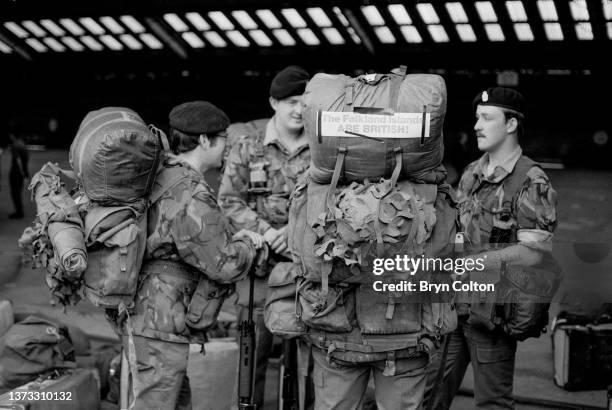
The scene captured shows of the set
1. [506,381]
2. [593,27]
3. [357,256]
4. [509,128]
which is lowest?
[506,381]

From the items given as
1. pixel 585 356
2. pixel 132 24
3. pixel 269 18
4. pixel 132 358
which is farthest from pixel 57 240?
pixel 132 24

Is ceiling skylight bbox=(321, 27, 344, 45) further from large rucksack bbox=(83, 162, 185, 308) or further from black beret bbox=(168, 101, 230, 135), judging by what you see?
large rucksack bbox=(83, 162, 185, 308)

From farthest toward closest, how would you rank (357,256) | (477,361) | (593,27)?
1. (593,27)
2. (477,361)
3. (357,256)

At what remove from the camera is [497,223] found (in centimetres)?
386

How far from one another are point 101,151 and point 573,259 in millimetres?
2596

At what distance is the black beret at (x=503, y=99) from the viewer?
400 cm

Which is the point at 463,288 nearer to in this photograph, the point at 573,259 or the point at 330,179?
the point at 330,179

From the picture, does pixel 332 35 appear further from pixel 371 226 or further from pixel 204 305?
pixel 371 226

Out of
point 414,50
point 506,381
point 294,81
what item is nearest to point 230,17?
point 414,50

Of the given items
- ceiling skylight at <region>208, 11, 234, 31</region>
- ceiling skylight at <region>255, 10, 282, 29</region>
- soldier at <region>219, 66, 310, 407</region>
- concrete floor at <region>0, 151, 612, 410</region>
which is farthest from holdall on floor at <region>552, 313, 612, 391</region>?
ceiling skylight at <region>208, 11, 234, 31</region>

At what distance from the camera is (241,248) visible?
12.1ft

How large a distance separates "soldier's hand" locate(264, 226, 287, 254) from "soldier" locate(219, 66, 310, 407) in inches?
8.7

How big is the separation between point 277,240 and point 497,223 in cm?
105

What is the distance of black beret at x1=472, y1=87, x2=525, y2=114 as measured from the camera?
4.00 metres
